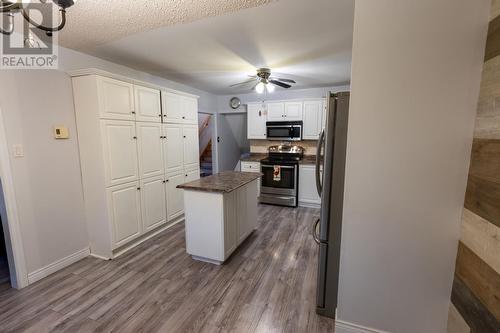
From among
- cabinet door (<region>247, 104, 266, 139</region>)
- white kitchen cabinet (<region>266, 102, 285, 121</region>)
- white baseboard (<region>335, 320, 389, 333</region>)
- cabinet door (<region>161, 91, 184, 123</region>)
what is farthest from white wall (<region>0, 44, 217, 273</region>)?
white kitchen cabinet (<region>266, 102, 285, 121</region>)

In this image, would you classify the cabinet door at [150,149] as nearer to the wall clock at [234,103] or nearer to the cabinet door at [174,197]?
the cabinet door at [174,197]

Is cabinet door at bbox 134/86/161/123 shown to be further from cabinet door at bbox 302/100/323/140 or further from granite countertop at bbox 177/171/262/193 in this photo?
cabinet door at bbox 302/100/323/140

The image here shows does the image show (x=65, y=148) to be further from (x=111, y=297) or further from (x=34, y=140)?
(x=111, y=297)

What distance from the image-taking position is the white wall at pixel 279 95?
4762mm

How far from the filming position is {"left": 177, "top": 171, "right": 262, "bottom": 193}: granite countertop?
2.38 meters

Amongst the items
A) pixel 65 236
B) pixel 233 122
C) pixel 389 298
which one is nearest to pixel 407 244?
pixel 389 298

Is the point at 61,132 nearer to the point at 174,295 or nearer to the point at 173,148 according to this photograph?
the point at 173,148

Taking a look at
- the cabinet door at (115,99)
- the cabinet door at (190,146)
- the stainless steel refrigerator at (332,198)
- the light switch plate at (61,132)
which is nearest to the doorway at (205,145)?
the cabinet door at (190,146)

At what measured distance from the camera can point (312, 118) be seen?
4.64 m

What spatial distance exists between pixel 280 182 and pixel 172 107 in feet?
8.19

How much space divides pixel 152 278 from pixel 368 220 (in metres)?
2.17

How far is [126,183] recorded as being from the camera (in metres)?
2.77

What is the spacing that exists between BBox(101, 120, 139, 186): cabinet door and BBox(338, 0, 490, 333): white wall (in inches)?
99.1

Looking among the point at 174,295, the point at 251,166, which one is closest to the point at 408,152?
the point at 174,295
